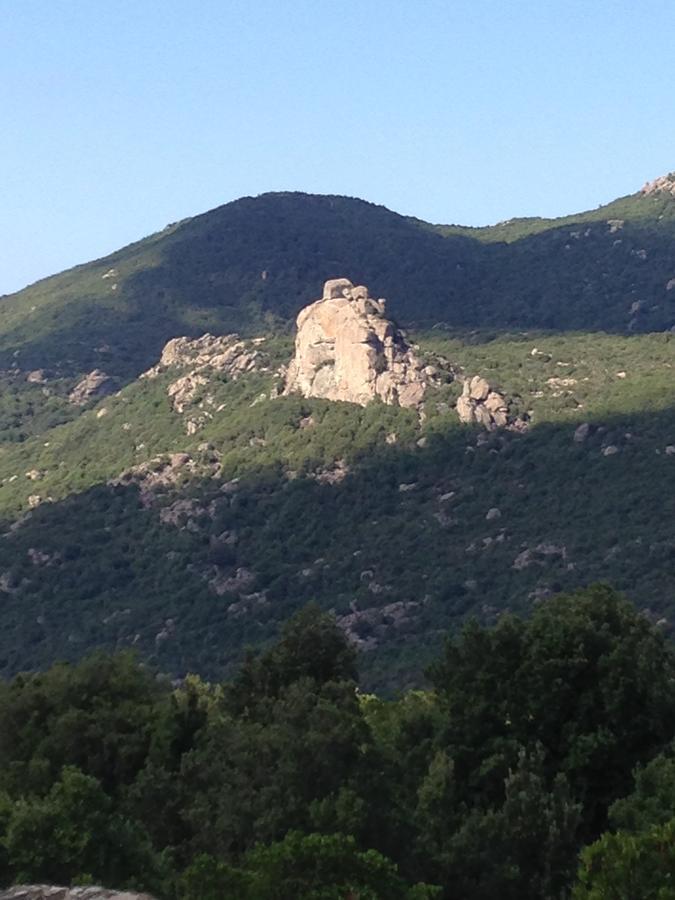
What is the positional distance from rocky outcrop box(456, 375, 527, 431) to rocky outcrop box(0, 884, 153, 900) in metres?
88.3

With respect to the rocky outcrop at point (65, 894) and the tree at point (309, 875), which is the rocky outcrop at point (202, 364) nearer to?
the tree at point (309, 875)

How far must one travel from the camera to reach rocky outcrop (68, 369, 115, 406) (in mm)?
156000

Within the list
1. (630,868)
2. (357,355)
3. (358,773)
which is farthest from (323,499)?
(630,868)

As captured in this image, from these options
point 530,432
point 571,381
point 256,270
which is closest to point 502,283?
point 256,270

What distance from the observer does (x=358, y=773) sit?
32.3 metres

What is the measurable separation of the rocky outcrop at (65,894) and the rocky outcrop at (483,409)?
290 feet

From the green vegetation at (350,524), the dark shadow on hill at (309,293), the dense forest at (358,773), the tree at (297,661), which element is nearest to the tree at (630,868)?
the dense forest at (358,773)

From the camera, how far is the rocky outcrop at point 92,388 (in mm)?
156000

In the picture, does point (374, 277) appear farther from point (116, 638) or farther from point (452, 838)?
point (452, 838)

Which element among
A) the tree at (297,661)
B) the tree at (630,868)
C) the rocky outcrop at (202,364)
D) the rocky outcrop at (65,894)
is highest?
the rocky outcrop at (65,894)

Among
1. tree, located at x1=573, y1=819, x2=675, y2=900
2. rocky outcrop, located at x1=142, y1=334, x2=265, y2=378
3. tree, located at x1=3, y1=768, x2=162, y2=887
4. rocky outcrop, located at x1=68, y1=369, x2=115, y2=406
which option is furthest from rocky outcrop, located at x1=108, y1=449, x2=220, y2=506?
tree, located at x1=573, y1=819, x2=675, y2=900

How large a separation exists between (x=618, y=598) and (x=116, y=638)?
61.9m

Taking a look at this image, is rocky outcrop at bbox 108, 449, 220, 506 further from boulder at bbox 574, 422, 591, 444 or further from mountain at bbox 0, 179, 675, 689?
boulder at bbox 574, 422, 591, 444

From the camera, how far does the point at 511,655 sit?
125ft
